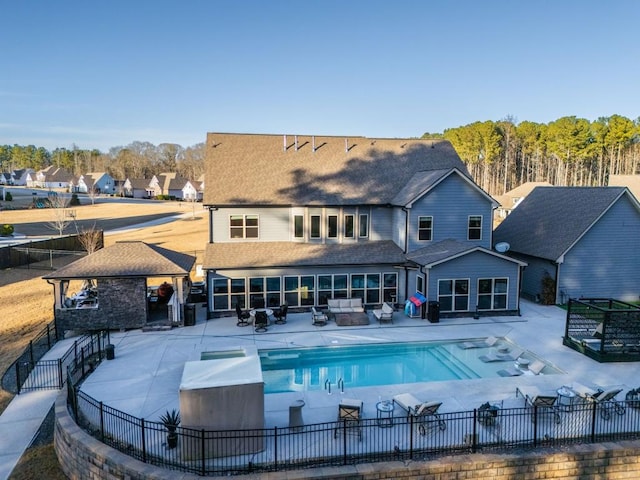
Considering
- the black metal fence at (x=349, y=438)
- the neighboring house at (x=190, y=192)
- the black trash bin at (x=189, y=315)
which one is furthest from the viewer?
the neighboring house at (x=190, y=192)

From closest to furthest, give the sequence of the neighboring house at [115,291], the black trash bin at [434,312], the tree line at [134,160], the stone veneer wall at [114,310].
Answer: the neighboring house at [115,291], the stone veneer wall at [114,310], the black trash bin at [434,312], the tree line at [134,160]

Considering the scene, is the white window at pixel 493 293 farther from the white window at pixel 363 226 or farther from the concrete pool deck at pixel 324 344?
the white window at pixel 363 226

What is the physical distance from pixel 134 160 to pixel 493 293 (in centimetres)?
12855

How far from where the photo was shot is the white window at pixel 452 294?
21047mm

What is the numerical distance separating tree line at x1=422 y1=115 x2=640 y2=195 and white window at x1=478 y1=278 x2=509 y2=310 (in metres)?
62.9

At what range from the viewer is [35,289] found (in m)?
27.6

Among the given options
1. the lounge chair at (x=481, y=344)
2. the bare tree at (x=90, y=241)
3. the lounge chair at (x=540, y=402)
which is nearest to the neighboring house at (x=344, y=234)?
the lounge chair at (x=481, y=344)

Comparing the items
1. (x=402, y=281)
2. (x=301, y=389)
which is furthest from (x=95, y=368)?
(x=402, y=281)

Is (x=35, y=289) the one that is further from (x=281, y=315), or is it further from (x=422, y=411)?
(x=422, y=411)

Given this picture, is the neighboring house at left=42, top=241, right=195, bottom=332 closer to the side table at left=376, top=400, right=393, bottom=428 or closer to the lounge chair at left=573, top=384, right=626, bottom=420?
the side table at left=376, top=400, right=393, bottom=428

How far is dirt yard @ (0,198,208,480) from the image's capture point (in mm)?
11013

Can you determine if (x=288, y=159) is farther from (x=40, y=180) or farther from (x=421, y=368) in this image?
(x=40, y=180)

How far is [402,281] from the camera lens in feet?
74.2

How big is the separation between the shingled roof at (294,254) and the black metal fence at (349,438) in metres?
10.3
